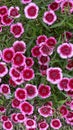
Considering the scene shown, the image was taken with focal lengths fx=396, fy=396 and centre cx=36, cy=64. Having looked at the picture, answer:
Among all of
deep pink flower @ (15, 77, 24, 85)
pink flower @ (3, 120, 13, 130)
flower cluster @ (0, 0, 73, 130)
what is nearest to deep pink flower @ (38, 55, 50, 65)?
flower cluster @ (0, 0, 73, 130)

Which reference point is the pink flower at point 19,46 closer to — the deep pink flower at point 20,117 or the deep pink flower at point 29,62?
the deep pink flower at point 29,62

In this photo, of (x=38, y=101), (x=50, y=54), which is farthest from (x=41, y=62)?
(x=38, y=101)

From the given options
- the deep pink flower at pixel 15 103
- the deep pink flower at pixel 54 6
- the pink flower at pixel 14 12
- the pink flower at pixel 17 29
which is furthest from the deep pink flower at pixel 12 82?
the deep pink flower at pixel 54 6

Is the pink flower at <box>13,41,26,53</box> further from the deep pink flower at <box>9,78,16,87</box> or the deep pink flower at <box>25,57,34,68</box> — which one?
the deep pink flower at <box>9,78,16,87</box>

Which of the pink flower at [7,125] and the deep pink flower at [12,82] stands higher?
the deep pink flower at [12,82]

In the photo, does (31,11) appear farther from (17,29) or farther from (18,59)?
(18,59)

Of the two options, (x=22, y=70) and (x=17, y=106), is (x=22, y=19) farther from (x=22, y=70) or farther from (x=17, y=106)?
(x=17, y=106)
